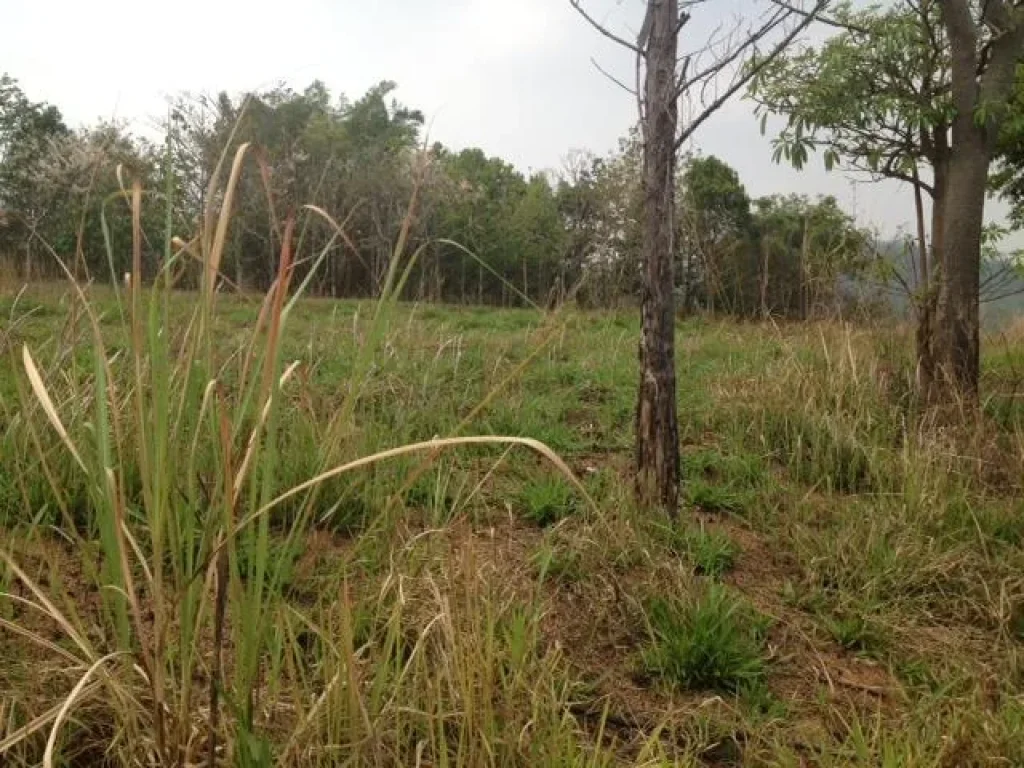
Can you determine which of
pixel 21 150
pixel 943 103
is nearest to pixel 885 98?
pixel 943 103

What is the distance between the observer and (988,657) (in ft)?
7.34

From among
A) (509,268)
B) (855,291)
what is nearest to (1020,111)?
(855,291)

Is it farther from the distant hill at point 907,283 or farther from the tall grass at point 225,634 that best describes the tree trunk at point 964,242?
the tall grass at point 225,634

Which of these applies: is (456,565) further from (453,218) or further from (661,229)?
(453,218)

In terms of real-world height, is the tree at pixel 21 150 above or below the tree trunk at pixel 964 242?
above

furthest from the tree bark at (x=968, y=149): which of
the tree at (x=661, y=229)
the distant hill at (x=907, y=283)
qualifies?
the tree at (x=661, y=229)

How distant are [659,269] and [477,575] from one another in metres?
1.42

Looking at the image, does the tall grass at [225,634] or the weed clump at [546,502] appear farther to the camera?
the weed clump at [546,502]

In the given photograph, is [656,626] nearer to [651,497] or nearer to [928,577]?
[651,497]

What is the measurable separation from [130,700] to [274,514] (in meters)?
1.20

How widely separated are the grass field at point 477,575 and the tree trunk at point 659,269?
18 centimetres

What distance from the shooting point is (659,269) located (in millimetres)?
2717

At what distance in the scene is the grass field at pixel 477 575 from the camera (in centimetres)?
132

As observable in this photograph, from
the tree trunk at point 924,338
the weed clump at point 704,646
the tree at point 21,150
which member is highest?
the tree at point 21,150
